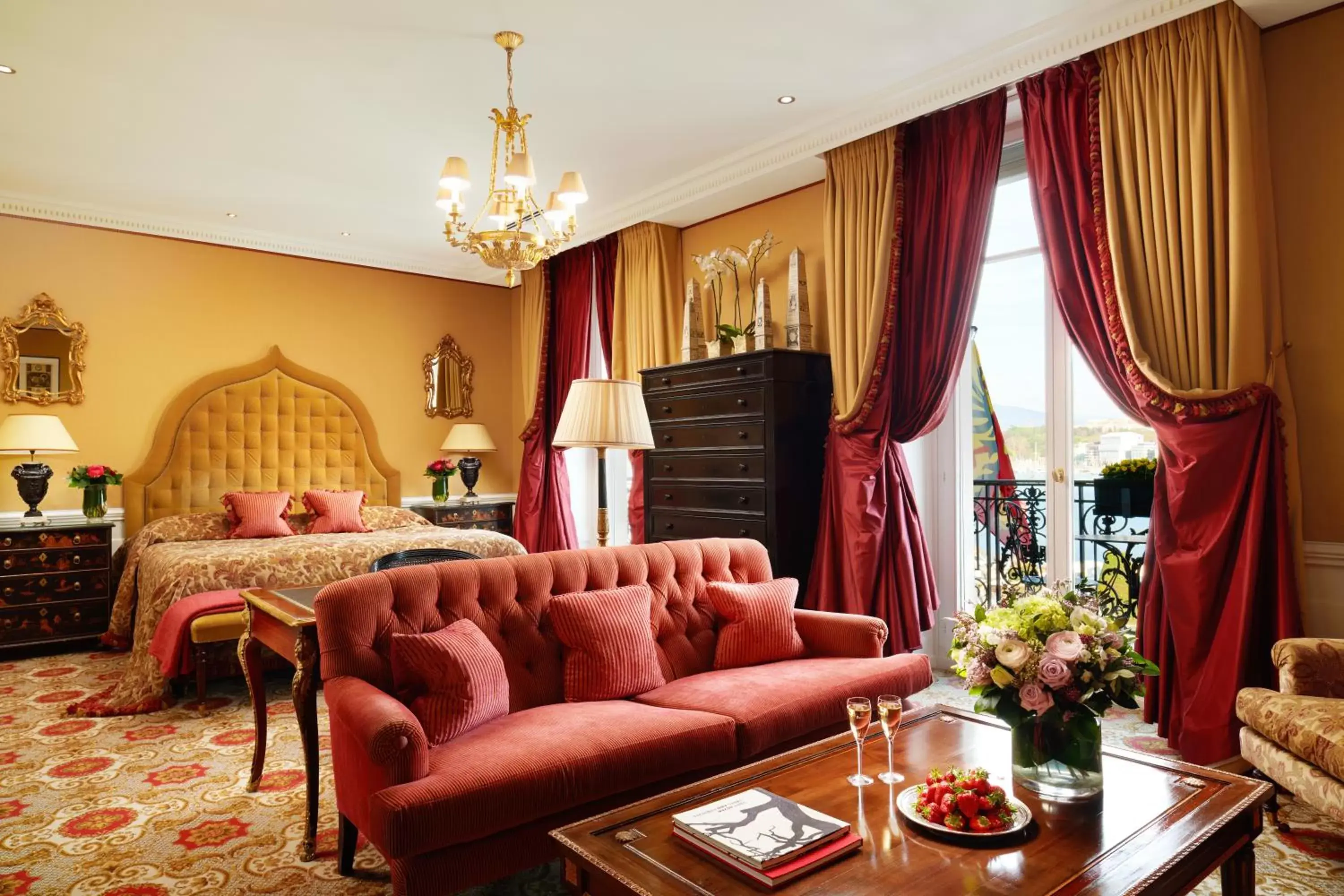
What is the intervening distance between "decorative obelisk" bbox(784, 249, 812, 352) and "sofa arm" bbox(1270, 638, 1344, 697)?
276cm

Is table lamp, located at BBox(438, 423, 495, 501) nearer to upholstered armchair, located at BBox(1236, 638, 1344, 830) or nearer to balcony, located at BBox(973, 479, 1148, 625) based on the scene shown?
balcony, located at BBox(973, 479, 1148, 625)

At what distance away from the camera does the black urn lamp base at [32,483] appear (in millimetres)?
5445

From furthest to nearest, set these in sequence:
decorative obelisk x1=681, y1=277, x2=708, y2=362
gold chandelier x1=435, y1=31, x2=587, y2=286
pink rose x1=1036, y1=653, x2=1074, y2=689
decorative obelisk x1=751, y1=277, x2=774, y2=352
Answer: decorative obelisk x1=681, y1=277, x2=708, y2=362 < decorative obelisk x1=751, y1=277, x2=774, y2=352 < gold chandelier x1=435, y1=31, x2=587, y2=286 < pink rose x1=1036, y1=653, x2=1074, y2=689

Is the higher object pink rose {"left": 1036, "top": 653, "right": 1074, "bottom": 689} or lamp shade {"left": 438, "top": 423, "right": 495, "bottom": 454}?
lamp shade {"left": 438, "top": 423, "right": 495, "bottom": 454}

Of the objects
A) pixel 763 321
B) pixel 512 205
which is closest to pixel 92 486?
pixel 512 205

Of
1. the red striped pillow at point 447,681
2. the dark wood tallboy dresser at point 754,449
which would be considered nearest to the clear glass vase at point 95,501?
the dark wood tallboy dresser at point 754,449

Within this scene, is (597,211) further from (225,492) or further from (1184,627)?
(1184,627)

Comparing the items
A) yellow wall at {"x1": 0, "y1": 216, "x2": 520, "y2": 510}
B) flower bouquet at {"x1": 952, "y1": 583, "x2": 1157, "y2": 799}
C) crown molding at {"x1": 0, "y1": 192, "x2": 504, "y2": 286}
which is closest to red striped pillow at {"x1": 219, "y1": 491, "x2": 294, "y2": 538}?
yellow wall at {"x1": 0, "y1": 216, "x2": 520, "y2": 510}

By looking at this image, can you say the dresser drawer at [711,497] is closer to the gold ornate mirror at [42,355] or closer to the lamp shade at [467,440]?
the lamp shade at [467,440]

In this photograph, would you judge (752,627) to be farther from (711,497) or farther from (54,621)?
(54,621)

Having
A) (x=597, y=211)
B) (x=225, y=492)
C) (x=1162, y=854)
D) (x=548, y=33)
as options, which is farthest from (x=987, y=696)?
(x=225, y=492)

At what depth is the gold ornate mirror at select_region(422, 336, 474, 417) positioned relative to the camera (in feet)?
24.6

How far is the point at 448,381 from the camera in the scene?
24.9 ft

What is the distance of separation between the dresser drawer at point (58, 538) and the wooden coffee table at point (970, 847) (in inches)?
202
